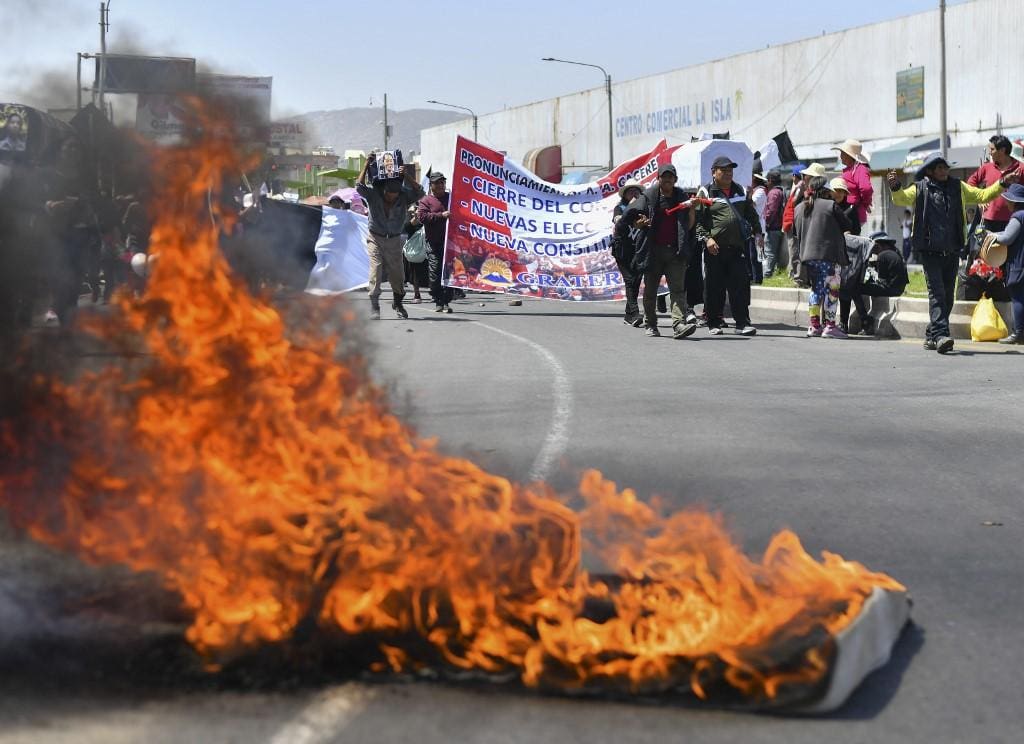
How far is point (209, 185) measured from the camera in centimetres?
532

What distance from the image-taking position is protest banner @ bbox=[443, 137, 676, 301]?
845 inches

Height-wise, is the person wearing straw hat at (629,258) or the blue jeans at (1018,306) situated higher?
the person wearing straw hat at (629,258)

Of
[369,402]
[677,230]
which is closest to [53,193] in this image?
[369,402]

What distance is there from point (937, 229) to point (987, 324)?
1527 mm

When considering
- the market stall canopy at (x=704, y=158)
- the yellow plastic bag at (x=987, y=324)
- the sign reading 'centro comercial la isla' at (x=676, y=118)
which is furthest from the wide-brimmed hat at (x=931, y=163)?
the sign reading 'centro comercial la isla' at (x=676, y=118)

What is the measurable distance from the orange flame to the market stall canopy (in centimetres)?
1995

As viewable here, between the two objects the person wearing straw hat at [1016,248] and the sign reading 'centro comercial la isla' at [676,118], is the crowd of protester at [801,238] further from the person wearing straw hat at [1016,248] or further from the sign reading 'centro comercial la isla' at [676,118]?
the sign reading 'centro comercial la isla' at [676,118]

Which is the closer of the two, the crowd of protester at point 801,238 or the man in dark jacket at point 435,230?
the crowd of protester at point 801,238

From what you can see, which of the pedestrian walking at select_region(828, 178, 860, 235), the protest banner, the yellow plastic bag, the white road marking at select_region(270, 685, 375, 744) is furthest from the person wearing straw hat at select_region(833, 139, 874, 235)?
the white road marking at select_region(270, 685, 375, 744)

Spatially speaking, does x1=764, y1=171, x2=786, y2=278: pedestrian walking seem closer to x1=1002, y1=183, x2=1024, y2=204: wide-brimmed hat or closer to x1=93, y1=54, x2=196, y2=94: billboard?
x1=1002, y1=183, x2=1024, y2=204: wide-brimmed hat

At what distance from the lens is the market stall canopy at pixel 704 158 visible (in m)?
24.6

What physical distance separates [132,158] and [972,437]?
547 cm

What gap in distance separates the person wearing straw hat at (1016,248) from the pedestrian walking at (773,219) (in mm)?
9053

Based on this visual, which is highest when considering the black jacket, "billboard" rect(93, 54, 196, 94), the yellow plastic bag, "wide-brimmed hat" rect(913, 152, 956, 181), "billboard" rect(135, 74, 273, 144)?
"wide-brimmed hat" rect(913, 152, 956, 181)
